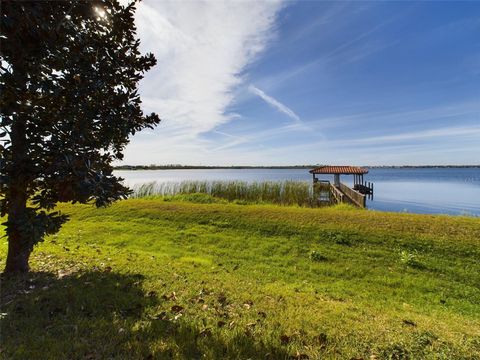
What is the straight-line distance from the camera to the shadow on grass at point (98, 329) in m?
2.95

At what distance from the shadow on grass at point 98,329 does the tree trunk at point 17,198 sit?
1.73 feet

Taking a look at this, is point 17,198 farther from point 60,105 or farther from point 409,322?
point 409,322

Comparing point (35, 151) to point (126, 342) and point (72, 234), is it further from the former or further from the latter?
point (72, 234)

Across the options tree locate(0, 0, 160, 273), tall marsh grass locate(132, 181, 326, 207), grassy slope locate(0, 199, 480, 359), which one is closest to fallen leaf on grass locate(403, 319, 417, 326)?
grassy slope locate(0, 199, 480, 359)

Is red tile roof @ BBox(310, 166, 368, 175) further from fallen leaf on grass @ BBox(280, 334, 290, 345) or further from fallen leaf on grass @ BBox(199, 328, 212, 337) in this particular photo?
fallen leaf on grass @ BBox(199, 328, 212, 337)

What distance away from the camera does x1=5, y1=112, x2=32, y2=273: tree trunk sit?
3928mm

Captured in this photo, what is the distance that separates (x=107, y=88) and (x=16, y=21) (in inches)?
56.6

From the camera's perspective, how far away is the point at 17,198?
4.73m

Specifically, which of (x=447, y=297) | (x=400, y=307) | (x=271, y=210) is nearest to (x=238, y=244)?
(x=271, y=210)

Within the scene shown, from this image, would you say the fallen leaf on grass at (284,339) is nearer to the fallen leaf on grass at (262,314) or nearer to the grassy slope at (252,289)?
the grassy slope at (252,289)

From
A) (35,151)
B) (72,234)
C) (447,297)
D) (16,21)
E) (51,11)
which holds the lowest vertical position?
(447,297)

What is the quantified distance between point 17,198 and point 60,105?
1.75m

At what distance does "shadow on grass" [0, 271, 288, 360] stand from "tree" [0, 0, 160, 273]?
88 cm

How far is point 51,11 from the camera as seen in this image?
4094mm
